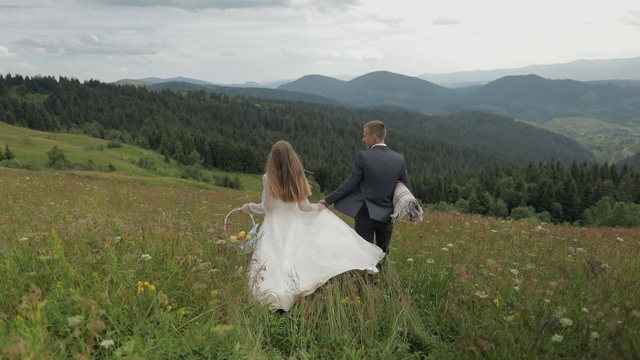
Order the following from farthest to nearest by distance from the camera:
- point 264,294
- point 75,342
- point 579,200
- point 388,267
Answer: point 579,200, point 388,267, point 264,294, point 75,342

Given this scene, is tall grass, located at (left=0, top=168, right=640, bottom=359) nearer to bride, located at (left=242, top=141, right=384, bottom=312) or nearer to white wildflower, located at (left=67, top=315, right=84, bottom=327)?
white wildflower, located at (left=67, top=315, right=84, bottom=327)

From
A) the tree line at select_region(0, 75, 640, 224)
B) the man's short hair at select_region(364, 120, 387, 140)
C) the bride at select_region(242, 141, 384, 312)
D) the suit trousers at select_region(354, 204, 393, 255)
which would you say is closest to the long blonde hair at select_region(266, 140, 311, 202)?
the bride at select_region(242, 141, 384, 312)

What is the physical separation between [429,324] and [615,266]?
372cm

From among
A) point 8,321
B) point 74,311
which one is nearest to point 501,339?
point 74,311

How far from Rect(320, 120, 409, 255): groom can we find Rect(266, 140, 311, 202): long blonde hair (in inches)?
22.4

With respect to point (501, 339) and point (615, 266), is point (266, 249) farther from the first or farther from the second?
point (615, 266)

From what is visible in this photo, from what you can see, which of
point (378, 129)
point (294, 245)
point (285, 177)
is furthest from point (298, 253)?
point (378, 129)

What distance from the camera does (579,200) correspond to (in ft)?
255

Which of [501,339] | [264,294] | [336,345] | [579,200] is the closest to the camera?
[501,339]

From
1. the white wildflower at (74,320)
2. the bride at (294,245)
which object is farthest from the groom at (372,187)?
the white wildflower at (74,320)

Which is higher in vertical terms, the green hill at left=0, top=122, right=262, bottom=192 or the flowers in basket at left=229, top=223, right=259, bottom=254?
the flowers in basket at left=229, top=223, right=259, bottom=254

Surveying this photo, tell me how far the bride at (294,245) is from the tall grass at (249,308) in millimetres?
212

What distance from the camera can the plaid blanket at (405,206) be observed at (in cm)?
629

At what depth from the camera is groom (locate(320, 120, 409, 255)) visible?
6.49 metres
